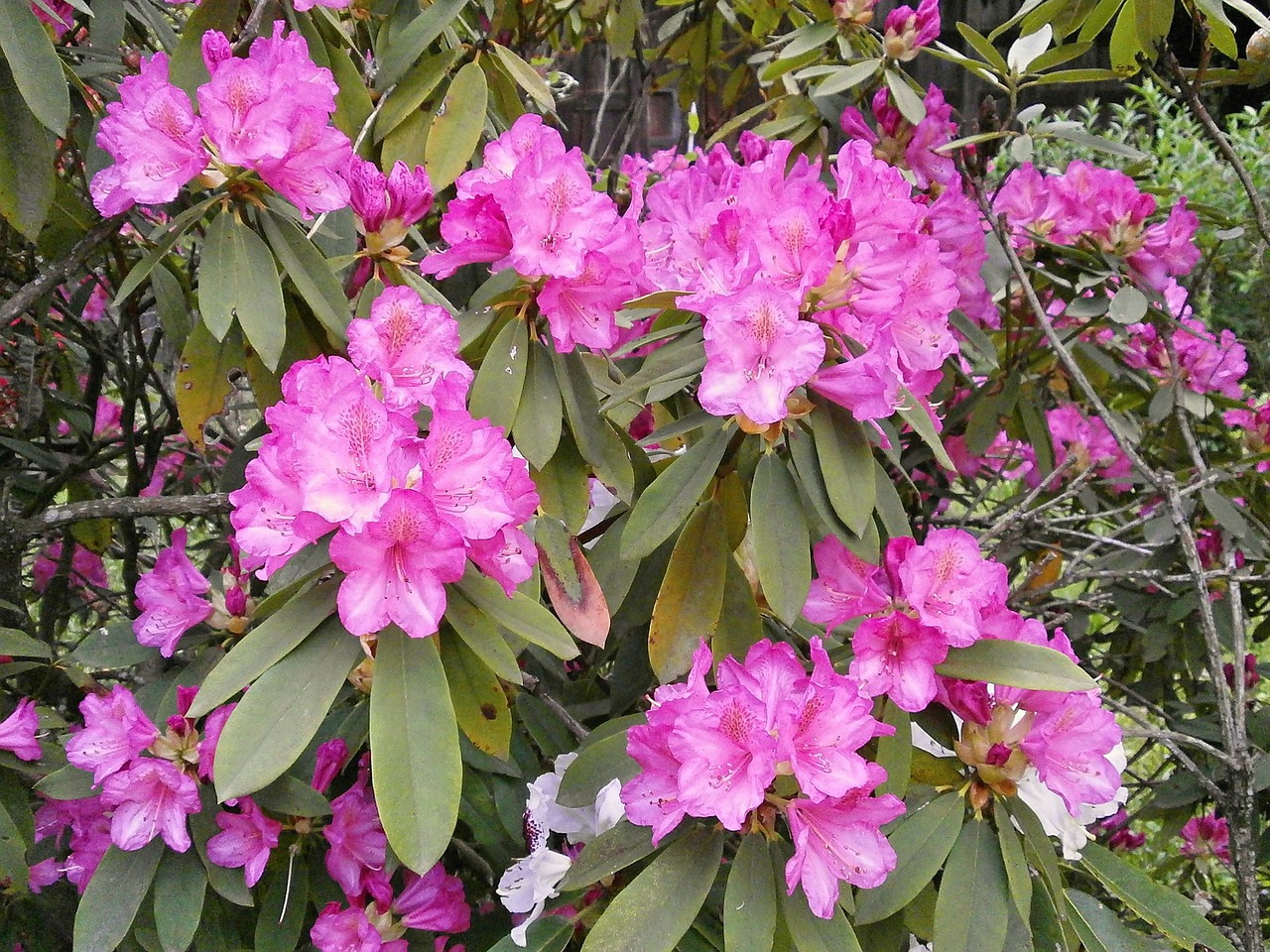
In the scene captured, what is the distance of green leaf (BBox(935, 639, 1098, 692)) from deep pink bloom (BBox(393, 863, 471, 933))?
0.53 meters

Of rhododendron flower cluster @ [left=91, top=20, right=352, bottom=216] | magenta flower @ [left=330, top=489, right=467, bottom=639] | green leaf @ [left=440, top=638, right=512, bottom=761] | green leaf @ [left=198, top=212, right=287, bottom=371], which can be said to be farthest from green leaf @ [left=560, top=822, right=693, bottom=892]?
rhododendron flower cluster @ [left=91, top=20, right=352, bottom=216]

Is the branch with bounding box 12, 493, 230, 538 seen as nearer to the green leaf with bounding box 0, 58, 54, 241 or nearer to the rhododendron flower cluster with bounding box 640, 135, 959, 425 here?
the green leaf with bounding box 0, 58, 54, 241

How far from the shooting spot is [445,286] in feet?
4.14

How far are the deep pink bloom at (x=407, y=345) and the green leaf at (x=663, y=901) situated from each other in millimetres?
370

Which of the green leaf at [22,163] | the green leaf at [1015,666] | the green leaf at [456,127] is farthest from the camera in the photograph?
the green leaf at [456,127]

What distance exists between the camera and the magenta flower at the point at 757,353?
0.75 m

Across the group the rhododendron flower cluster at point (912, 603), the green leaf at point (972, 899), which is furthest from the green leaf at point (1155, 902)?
the rhododendron flower cluster at point (912, 603)

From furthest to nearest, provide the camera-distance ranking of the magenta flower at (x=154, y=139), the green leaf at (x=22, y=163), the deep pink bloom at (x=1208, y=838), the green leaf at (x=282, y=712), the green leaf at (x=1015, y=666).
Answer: the deep pink bloom at (x=1208, y=838) < the green leaf at (x=22, y=163) < the magenta flower at (x=154, y=139) < the green leaf at (x=1015, y=666) < the green leaf at (x=282, y=712)

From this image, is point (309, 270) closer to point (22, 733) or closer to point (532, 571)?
point (532, 571)

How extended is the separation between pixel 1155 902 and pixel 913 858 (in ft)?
0.73

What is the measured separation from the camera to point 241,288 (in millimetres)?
835

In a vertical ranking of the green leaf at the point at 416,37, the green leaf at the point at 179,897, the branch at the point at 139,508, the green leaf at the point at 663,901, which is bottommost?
the green leaf at the point at 179,897

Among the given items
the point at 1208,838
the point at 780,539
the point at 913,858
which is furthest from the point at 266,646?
the point at 1208,838

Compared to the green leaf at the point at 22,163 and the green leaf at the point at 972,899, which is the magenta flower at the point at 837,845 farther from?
the green leaf at the point at 22,163
